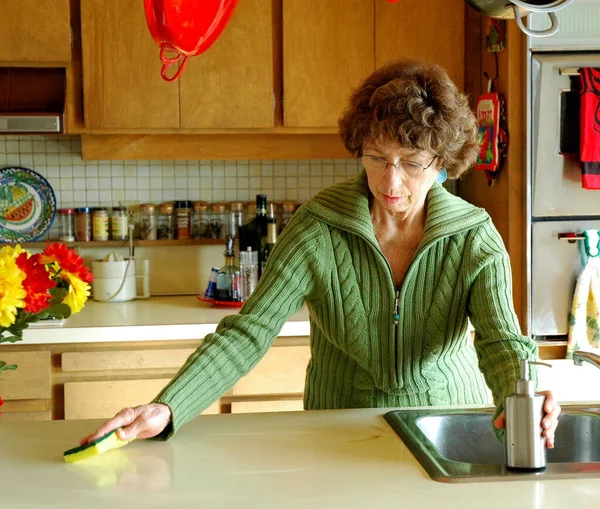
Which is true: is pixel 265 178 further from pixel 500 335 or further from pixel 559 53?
pixel 500 335

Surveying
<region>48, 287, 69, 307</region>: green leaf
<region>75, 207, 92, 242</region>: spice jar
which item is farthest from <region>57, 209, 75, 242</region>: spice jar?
<region>48, 287, 69, 307</region>: green leaf

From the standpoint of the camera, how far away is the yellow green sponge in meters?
1.41

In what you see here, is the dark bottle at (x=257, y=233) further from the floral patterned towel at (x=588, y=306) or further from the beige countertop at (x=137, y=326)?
the floral patterned towel at (x=588, y=306)

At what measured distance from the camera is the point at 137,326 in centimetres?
289

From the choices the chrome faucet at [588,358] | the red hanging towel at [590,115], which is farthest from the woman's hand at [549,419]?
the red hanging towel at [590,115]

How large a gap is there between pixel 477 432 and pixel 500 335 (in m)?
0.20

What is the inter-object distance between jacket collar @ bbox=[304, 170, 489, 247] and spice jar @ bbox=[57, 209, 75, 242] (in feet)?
6.00

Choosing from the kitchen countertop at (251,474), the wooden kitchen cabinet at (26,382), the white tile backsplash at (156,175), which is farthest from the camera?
the white tile backsplash at (156,175)

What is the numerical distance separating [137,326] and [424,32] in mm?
1492

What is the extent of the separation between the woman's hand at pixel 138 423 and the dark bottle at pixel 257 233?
188cm

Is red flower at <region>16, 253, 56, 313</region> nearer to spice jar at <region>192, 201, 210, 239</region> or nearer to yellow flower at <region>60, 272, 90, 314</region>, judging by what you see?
yellow flower at <region>60, 272, 90, 314</region>

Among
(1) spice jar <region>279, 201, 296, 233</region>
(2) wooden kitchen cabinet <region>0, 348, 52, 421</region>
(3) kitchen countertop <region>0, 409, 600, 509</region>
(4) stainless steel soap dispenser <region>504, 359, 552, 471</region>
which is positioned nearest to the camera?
(3) kitchen countertop <region>0, 409, 600, 509</region>

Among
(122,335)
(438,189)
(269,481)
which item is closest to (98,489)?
(269,481)

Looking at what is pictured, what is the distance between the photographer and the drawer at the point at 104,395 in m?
2.89
